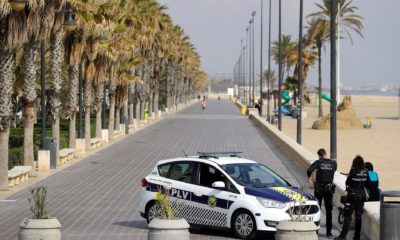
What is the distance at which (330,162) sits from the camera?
65.5 feet

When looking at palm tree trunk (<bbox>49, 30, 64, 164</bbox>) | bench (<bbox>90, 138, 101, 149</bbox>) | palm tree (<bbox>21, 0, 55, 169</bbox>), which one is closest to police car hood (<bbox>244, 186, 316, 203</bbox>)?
palm tree (<bbox>21, 0, 55, 169</bbox>)

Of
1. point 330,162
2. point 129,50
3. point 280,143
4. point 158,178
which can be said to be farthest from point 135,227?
point 129,50

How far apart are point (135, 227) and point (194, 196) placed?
6.40 ft

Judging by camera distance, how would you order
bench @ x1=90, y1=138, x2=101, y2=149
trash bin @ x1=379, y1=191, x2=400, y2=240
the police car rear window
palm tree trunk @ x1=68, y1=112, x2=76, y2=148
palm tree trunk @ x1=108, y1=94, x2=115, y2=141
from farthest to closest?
palm tree trunk @ x1=108, y1=94, x2=115, y2=141, bench @ x1=90, y1=138, x2=101, y2=149, palm tree trunk @ x1=68, y1=112, x2=76, y2=148, the police car rear window, trash bin @ x1=379, y1=191, x2=400, y2=240

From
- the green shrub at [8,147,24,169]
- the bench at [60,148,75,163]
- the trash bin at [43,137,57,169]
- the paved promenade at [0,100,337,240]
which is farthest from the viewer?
the bench at [60,148,75,163]

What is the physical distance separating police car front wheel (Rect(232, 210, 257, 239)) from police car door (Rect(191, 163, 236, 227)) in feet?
0.76

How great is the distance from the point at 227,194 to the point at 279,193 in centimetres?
105

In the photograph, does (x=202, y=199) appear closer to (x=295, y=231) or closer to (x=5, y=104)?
(x=295, y=231)

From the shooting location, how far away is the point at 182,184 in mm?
20281

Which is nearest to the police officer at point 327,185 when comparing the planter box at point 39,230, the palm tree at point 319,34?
the planter box at point 39,230

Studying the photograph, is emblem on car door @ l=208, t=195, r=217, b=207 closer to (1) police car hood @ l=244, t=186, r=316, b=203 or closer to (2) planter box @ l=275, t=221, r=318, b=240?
(1) police car hood @ l=244, t=186, r=316, b=203

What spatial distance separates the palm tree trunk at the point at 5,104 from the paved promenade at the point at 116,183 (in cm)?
116

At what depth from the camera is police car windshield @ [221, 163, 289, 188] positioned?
19.8 metres

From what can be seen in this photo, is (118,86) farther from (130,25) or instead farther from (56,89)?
(56,89)
